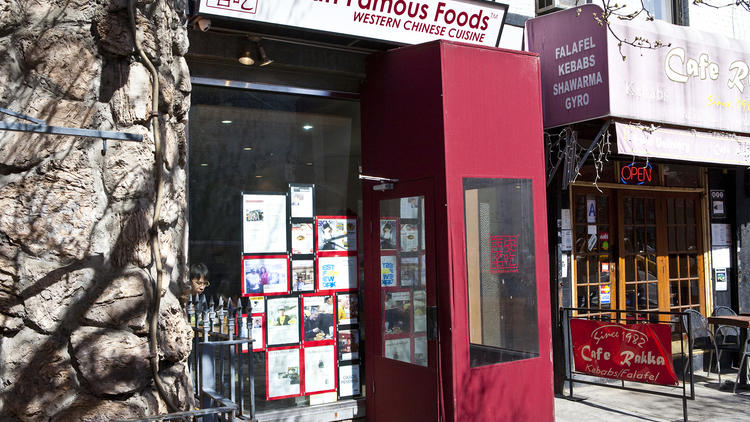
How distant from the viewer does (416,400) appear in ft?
21.2

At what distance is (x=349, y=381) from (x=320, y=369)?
346 millimetres

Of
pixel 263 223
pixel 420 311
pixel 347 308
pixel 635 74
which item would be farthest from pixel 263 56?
pixel 635 74

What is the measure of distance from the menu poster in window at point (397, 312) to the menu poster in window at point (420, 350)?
17 cm

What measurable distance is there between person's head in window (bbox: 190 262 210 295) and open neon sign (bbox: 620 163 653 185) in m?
6.20

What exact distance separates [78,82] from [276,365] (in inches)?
171

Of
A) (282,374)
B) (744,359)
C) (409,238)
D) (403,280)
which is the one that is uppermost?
(409,238)

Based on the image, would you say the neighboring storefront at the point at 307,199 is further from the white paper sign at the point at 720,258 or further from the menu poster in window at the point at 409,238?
the white paper sign at the point at 720,258

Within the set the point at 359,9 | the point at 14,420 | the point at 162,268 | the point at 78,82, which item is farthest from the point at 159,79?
the point at 359,9

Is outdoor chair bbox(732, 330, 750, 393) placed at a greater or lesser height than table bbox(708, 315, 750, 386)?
lesser

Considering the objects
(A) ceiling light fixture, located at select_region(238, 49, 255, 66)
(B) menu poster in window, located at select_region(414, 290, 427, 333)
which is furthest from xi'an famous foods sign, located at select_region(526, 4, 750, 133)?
(A) ceiling light fixture, located at select_region(238, 49, 255, 66)

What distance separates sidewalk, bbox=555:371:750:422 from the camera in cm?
768

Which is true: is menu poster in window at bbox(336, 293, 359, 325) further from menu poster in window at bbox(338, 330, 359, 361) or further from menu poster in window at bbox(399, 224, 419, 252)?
menu poster in window at bbox(399, 224, 419, 252)

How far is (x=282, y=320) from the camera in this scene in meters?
6.90

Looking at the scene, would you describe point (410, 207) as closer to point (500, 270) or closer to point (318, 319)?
point (500, 270)
